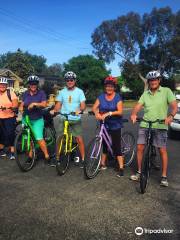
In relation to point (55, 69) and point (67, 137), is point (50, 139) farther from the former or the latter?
point (55, 69)

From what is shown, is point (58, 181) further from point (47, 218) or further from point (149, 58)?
point (149, 58)

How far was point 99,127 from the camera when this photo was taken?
7145 millimetres

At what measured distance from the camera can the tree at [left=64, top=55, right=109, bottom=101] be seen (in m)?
46.9

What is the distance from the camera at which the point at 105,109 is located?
23.1ft

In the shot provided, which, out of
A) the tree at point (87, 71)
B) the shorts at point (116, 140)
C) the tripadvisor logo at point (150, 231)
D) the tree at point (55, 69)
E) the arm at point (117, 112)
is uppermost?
the tree at point (55, 69)

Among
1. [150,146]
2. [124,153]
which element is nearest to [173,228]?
[150,146]

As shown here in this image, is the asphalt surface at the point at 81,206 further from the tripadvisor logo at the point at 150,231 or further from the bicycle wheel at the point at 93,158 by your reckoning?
the bicycle wheel at the point at 93,158

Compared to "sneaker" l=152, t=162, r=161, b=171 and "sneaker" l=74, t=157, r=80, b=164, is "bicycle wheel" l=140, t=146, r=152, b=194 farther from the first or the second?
"sneaker" l=74, t=157, r=80, b=164

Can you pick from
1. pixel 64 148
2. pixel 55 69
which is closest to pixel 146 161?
pixel 64 148

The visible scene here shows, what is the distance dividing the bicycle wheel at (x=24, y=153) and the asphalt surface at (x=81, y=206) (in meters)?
0.16

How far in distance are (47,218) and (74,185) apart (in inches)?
62.1

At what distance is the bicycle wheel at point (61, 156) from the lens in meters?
6.95

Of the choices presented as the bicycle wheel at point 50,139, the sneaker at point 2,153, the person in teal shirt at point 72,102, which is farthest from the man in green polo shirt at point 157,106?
the sneaker at point 2,153

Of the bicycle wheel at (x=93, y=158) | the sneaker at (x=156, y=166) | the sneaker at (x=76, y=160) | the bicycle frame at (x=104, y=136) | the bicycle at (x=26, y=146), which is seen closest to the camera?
the bicycle wheel at (x=93, y=158)
